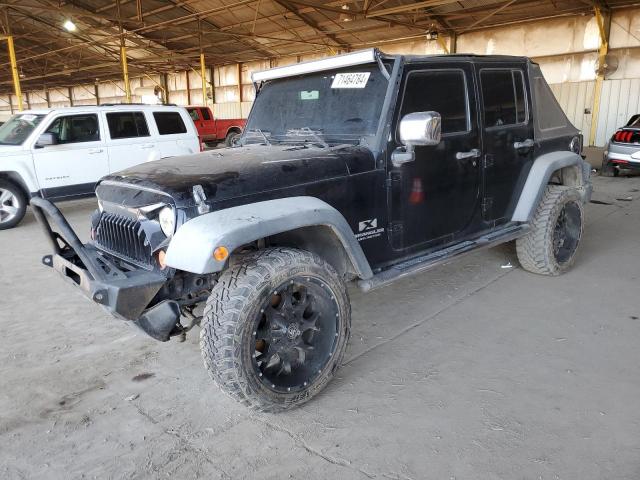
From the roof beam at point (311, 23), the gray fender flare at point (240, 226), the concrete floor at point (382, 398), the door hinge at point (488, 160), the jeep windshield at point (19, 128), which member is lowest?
the concrete floor at point (382, 398)

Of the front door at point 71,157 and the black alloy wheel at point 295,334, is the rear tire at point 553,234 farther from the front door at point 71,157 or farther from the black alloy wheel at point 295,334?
the front door at point 71,157

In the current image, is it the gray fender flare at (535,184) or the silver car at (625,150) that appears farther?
the silver car at (625,150)

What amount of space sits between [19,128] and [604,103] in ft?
54.3

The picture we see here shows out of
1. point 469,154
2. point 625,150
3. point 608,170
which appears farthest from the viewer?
point 608,170

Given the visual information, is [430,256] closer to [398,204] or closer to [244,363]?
[398,204]

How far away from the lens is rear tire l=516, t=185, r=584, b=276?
4.39 metres

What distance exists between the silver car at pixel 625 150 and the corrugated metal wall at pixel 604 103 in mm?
5584

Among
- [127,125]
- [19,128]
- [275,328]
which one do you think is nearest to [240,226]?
[275,328]

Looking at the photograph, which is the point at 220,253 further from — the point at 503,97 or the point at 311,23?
the point at 311,23

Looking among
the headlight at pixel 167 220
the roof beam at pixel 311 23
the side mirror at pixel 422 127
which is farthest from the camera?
the roof beam at pixel 311 23

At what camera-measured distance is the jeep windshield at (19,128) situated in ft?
25.0

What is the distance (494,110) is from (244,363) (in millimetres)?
2855

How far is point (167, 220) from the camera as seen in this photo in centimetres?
251

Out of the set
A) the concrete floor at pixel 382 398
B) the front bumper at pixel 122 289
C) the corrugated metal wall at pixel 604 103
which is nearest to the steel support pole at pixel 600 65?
the corrugated metal wall at pixel 604 103
